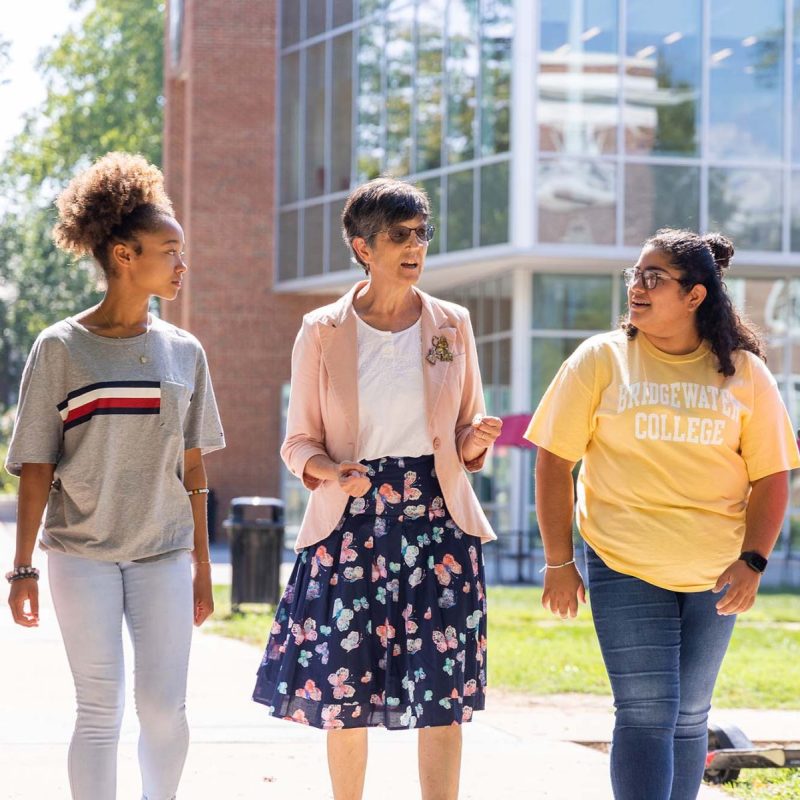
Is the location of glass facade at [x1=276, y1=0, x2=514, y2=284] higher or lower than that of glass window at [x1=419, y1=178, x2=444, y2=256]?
higher

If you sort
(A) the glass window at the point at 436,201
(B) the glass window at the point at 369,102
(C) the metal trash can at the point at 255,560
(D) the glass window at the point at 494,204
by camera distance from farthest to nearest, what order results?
(B) the glass window at the point at 369,102
(A) the glass window at the point at 436,201
(D) the glass window at the point at 494,204
(C) the metal trash can at the point at 255,560

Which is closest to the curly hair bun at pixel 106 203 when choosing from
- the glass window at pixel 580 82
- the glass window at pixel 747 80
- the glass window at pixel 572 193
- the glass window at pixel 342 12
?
the glass window at pixel 572 193

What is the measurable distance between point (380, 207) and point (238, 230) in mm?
25117

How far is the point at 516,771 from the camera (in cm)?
644

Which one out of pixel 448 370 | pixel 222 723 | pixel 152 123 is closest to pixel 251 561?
pixel 222 723

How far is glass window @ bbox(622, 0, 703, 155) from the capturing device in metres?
22.6

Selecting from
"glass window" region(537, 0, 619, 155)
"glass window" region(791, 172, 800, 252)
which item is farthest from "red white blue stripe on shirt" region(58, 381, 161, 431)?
"glass window" region(791, 172, 800, 252)

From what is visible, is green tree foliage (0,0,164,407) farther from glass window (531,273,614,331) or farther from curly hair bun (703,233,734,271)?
curly hair bun (703,233,734,271)

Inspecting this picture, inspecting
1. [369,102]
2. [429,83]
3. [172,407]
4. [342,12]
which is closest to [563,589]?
[172,407]

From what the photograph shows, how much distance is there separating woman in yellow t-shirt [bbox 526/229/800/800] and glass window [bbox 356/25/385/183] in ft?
71.0

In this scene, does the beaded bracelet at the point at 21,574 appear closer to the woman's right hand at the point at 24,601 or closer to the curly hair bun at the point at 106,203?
the woman's right hand at the point at 24,601

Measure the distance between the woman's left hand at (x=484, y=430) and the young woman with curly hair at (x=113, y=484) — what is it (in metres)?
0.87

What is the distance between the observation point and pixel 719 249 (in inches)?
186

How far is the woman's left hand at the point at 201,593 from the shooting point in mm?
4578
